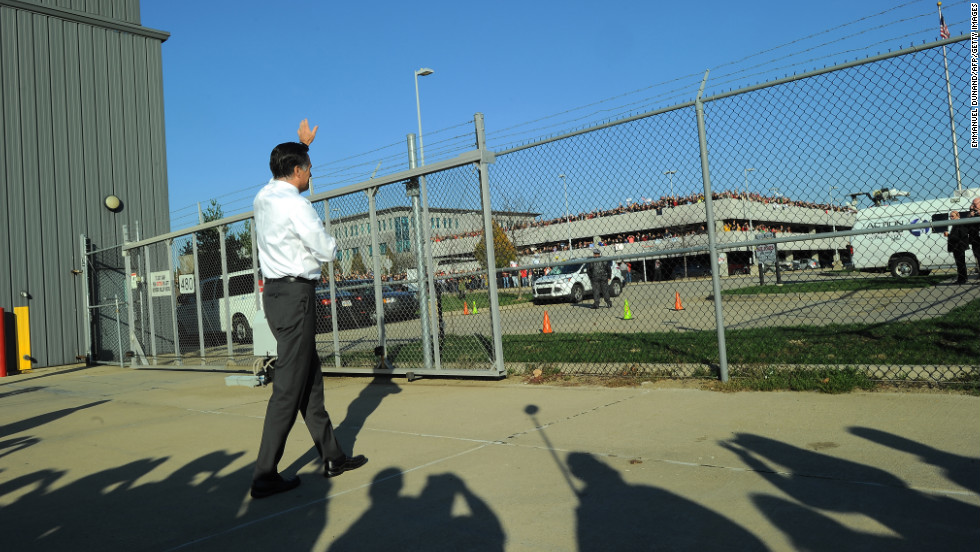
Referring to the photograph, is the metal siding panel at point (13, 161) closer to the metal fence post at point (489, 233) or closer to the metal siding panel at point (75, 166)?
the metal siding panel at point (75, 166)

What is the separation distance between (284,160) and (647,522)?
2.90 meters

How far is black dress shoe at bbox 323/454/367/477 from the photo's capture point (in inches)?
159

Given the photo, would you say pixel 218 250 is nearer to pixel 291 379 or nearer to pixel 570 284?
pixel 291 379

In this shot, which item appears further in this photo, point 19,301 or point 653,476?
point 19,301

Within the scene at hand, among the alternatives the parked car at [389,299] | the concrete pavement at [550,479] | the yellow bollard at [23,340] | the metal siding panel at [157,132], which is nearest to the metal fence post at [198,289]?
the parked car at [389,299]

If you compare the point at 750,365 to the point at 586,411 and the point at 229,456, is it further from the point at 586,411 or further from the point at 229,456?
the point at 229,456

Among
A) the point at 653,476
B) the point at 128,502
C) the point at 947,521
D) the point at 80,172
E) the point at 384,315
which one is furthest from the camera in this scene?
the point at 80,172

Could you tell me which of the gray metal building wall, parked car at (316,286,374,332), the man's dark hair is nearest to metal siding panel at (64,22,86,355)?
the gray metal building wall

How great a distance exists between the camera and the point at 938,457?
3445 mm

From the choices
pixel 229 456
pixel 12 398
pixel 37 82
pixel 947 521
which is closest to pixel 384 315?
pixel 229 456

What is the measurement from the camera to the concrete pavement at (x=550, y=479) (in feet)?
9.37

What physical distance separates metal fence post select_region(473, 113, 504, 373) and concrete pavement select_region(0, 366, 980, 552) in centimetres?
104

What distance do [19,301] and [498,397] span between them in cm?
1242

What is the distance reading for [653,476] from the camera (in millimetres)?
3537
